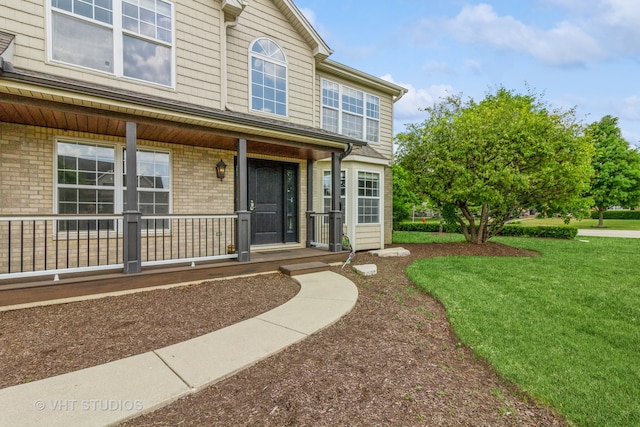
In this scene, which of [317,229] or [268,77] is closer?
[268,77]

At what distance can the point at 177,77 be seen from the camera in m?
6.29

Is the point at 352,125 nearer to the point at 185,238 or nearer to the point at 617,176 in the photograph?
the point at 185,238

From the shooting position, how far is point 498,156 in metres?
8.59

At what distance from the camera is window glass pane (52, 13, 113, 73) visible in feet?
16.9

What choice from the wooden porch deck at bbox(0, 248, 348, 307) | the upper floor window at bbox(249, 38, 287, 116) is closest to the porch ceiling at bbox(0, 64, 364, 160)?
the upper floor window at bbox(249, 38, 287, 116)

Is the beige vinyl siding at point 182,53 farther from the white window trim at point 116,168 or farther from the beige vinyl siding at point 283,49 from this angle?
the white window trim at point 116,168

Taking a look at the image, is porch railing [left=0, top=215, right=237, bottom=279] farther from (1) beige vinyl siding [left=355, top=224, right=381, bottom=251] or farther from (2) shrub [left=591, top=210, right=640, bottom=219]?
(2) shrub [left=591, top=210, right=640, bottom=219]

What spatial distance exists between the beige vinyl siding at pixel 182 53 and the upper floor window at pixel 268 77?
101 cm

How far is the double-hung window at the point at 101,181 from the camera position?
17.9 ft

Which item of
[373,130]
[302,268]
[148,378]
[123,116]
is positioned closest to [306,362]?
[148,378]

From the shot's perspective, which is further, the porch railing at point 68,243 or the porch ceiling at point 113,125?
the porch railing at point 68,243

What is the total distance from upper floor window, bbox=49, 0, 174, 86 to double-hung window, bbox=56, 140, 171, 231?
4.76 ft

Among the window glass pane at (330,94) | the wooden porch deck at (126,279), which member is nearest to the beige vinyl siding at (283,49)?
the window glass pane at (330,94)

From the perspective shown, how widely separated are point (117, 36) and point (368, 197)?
6.72 meters
